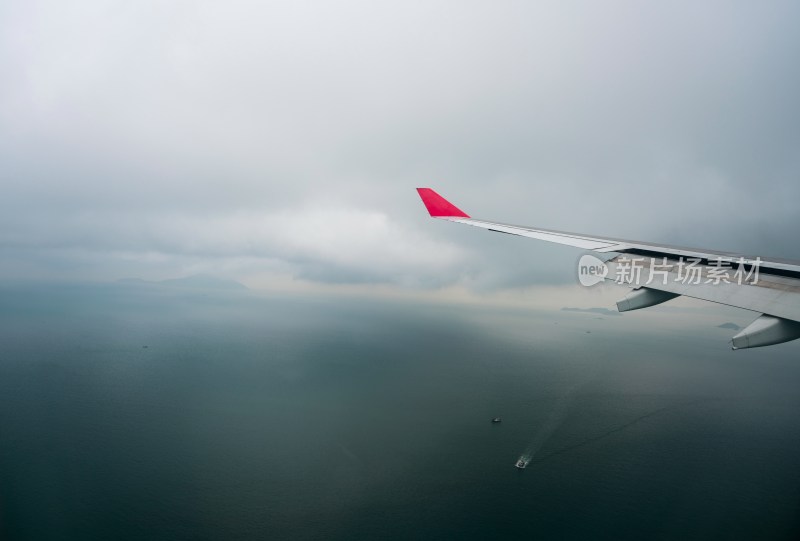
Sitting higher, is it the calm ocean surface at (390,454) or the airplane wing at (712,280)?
the airplane wing at (712,280)

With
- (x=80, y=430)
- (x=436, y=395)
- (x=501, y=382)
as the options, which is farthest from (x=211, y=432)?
(x=501, y=382)

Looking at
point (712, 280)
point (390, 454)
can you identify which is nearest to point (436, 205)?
point (712, 280)

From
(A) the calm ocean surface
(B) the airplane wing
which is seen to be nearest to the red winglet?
(B) the airplane wing

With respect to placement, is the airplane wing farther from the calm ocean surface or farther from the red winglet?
the calm ocean surface

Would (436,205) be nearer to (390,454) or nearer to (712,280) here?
(712,280)

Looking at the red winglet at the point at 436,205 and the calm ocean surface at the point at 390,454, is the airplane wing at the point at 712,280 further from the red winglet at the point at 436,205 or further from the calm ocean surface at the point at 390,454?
the calm ocean surface at the point at 390,454

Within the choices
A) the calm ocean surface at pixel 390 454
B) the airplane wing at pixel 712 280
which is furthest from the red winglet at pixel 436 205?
the calm ocean surface at pixel 390 454
